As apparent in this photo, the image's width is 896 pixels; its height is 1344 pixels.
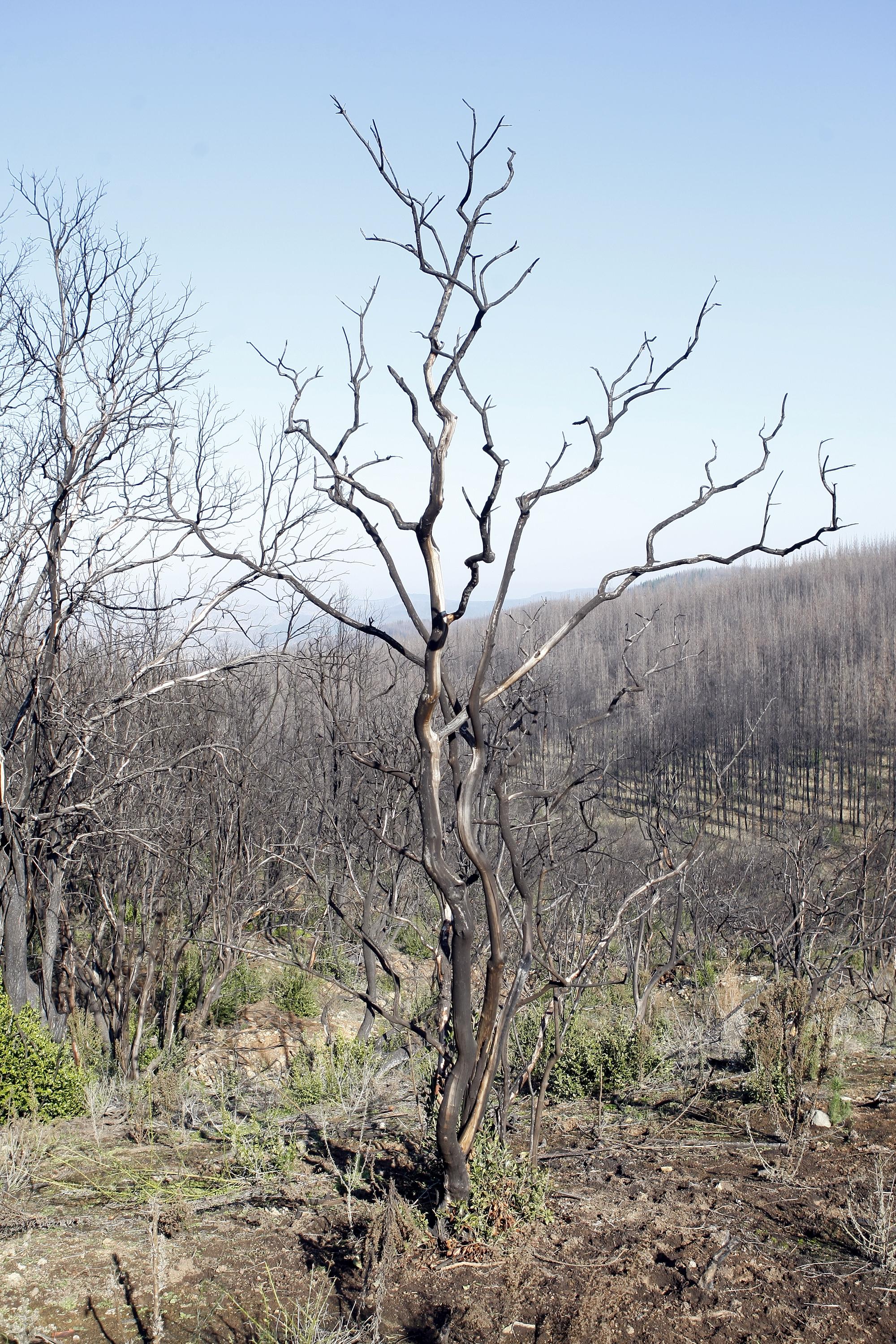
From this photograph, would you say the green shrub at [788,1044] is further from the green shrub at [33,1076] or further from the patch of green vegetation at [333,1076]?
the green shrub at [33,1076]

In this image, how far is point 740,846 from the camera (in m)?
40.5

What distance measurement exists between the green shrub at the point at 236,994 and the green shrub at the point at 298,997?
32 cm

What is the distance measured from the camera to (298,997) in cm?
965

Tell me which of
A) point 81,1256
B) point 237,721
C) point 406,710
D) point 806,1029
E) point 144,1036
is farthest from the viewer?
point 406,710

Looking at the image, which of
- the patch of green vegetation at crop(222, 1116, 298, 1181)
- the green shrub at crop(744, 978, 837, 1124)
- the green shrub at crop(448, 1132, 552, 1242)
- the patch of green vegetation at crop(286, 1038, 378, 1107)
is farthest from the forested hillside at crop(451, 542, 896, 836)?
the green shrub at crop(448, 1132, 552, 1242)

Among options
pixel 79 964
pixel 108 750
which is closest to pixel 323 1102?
pixel 79 964

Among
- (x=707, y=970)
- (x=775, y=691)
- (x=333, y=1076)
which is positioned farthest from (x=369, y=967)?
(x=775, y=691)

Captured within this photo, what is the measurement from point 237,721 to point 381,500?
830cm

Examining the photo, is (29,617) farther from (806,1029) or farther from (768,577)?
(768,577)

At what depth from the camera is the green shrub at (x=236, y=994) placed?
9.18 metres

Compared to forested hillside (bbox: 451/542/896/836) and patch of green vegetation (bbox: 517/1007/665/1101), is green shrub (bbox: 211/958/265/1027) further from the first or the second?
forested hillside (bbox: 451/542/896/836)

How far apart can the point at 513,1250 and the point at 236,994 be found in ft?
21.3

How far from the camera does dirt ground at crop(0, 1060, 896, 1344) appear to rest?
2.98 m

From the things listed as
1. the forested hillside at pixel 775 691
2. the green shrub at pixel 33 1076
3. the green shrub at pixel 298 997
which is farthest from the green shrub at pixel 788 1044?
the forested hillside at pixel 775 691
